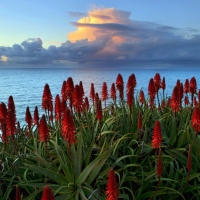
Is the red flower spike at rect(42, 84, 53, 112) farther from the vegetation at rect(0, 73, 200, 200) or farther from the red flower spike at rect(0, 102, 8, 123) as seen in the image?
the red flower spike at rect(0, 102, 8, 123)

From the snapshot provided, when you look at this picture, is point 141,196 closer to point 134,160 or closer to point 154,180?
point 154,180

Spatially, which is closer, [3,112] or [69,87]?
[3,112]

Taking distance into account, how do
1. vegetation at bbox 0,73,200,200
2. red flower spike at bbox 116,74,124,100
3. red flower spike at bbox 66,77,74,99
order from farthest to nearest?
red flower spike at bbox 116,74,124,100 < red flower spike at bbox 66,77,74,99 < vegetation at bbox 0,73,200,200

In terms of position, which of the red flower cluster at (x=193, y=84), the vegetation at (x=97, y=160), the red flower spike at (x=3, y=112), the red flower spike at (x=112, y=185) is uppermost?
the red flower cluster at (x=193, y=84)

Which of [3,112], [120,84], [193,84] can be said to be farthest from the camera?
[193,84]

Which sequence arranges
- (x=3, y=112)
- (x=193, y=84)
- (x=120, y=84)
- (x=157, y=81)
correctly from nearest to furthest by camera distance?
(x=3, y=112)
(x=120, y=84)
(x=157, y=81)
(x=193, y=84)

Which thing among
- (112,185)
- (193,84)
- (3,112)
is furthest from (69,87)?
(112,185)

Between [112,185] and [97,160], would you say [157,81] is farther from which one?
[112,185]

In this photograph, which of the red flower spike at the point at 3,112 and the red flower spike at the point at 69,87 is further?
the red flower spike at the point at 69,87

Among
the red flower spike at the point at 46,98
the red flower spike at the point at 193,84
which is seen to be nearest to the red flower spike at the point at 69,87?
the red flower spike at the point at 46,98

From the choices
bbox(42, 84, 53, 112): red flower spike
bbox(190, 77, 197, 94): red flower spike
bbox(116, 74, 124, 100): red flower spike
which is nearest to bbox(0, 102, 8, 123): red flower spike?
bbox(42, 84, 53, 112): red flower spike

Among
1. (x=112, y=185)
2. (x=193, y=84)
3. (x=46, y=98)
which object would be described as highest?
(x=193, y=84)

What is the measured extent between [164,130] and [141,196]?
1.99 meters

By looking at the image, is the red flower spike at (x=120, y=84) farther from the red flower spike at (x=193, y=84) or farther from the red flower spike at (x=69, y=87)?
the red flower spike at (x=193, y=84)
